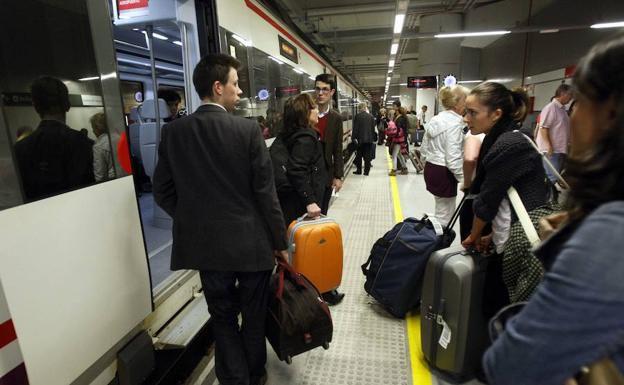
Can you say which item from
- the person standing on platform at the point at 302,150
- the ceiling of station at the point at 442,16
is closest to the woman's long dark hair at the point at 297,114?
the person standing on platform at the point at 302,150

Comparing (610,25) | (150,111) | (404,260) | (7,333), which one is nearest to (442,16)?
(610,25)

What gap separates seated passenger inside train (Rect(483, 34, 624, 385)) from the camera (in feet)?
1.85

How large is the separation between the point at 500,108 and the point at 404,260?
114 centimetres

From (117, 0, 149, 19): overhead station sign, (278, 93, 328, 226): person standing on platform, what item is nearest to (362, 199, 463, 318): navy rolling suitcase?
(278, 93, 328, 226): person standing on platform

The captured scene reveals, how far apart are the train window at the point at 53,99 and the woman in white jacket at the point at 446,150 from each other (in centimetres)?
259

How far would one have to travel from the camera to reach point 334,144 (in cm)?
347

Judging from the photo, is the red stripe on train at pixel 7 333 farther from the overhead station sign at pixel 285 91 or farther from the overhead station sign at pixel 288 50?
the overhead station sign at pixel 288 50

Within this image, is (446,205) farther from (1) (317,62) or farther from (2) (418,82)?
(2) (418,82)

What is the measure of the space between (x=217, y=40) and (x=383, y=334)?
2490 millimetres

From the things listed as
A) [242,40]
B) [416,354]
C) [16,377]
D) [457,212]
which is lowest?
[416,354]

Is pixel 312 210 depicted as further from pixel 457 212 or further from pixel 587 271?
pixel 587 271

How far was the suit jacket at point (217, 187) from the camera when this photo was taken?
1.69 metres

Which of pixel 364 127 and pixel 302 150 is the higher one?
pixel 302 150

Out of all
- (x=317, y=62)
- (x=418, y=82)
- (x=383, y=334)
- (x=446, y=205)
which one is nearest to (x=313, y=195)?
(x=383, y=334)
